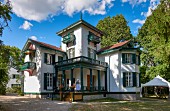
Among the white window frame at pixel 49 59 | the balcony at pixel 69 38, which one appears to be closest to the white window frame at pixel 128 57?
the balcony at pixel 69 38

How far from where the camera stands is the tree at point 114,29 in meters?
41.9

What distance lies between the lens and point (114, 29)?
43.1 meters

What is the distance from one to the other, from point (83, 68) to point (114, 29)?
72.1 ft

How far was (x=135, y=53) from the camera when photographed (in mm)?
25172

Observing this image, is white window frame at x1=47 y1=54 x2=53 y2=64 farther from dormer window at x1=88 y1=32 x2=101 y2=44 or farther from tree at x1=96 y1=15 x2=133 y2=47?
tree at x1=96 y1=15 x2=133 y2=47

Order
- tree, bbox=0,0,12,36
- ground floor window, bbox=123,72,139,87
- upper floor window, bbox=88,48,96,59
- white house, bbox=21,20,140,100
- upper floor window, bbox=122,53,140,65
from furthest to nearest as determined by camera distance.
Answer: upper floor window, bbox=88,48,96,59
upper floor window, bbox=122,53,140,65
ground floor window, bbox=123,72,139,87
white house, bbox=21,20,140,100
tree, bbox=0,0,12,36

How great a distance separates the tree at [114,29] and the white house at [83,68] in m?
14.4

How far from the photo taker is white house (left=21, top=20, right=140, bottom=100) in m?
24.3

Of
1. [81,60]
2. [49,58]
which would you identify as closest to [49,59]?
[49,58]

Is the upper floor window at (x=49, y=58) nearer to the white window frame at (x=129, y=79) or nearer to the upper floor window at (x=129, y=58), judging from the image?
the upper floor window at (x=129, y=58)

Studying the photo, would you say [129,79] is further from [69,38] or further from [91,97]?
[69,38]

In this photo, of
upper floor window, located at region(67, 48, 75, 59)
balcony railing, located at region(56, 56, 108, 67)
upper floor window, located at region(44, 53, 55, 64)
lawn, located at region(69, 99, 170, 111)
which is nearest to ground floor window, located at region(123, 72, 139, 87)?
balcony railing, located at region(56, 56, 108, 67)

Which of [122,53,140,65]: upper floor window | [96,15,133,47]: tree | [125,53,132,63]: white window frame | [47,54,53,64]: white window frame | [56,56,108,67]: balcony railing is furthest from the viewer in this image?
[96,15,133,47]: tree

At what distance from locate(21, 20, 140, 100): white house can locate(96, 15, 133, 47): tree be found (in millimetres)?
14442
